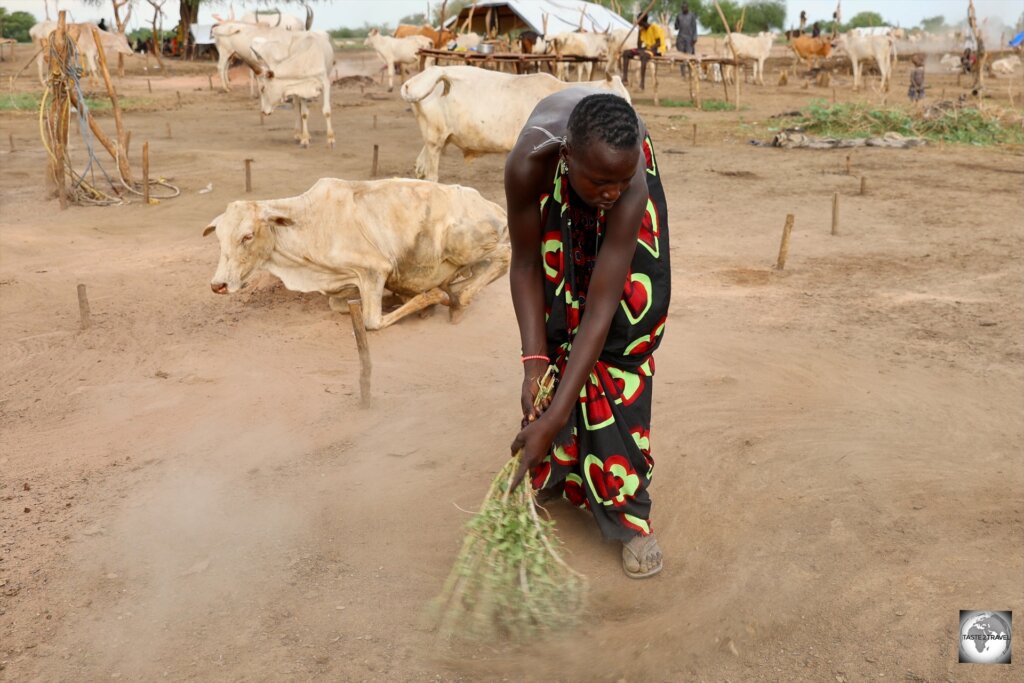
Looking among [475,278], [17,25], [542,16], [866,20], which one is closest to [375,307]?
[475,278]

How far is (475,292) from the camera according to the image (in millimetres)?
5590

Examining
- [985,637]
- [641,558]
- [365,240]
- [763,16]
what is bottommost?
[985,637]

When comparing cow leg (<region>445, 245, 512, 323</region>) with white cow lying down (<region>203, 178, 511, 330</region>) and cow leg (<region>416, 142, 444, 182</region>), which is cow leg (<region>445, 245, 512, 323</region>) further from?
cow leg (<region>416, 142, 444, 182</region>)

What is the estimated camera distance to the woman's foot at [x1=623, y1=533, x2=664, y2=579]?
3.03 m

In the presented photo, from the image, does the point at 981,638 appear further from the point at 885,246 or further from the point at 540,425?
the point at 885,246

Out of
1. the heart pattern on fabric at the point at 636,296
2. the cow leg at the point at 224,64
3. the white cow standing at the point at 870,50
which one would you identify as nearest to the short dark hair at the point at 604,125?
the heart pattern on fabric at the point at 636,296

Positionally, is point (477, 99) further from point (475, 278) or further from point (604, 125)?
point (604, 125)

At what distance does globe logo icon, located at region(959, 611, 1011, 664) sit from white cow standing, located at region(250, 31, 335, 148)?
10.9 meters

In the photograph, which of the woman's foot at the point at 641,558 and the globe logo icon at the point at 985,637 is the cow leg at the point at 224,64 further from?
the globe logo icon at the point at 985,637

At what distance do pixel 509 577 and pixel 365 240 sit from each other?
2852 mm

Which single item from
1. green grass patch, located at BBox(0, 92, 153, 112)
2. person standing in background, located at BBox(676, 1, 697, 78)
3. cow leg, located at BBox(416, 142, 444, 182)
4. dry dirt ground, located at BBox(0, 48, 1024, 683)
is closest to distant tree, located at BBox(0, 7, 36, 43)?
green grass patch, located at BBox(0, 92, 153, 112)

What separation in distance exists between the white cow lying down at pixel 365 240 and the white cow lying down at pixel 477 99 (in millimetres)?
3600

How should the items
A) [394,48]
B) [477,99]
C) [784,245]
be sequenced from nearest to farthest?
[784,245]
[477,99]
[394,48]

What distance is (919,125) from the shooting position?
43.2 feet
